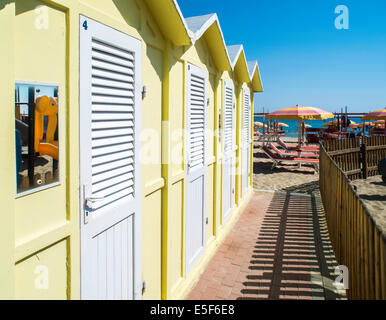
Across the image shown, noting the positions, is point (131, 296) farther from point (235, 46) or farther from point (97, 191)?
point (235, 46)

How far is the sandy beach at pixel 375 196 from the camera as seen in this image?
7203mm

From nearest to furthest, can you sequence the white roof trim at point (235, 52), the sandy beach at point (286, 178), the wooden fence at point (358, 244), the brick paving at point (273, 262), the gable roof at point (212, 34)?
the wooden fence at point (358, 244) → the gable roof at point (212, 34) → the brick paving at point (273, 262) → the white roof trim at point (235, 52) → the sandy beach at point (286, 178)

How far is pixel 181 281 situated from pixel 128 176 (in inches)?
84.8

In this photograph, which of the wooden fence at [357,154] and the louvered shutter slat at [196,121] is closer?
the louvered shutter slat at [196,121]

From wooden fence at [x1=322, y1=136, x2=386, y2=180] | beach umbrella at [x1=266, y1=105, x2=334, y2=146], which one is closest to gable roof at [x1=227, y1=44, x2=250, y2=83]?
wooden fence at [x1=322, y1=136, x2=386, y2=180]

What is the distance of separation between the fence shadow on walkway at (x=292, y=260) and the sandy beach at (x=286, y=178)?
3.17 m

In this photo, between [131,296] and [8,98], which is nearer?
[8,98]

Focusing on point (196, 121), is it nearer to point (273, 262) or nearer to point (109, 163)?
point (109, 163)

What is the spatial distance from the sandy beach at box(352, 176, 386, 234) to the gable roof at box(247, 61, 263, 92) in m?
4.45

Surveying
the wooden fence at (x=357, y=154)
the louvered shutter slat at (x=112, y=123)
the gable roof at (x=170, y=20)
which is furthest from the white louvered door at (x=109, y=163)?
the wooden fence at (x=357, y=154)

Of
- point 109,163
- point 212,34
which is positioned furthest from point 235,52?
point 109,163

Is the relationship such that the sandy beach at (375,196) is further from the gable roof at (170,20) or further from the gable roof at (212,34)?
the gable roof at (170,20)

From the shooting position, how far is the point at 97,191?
2717 mm
